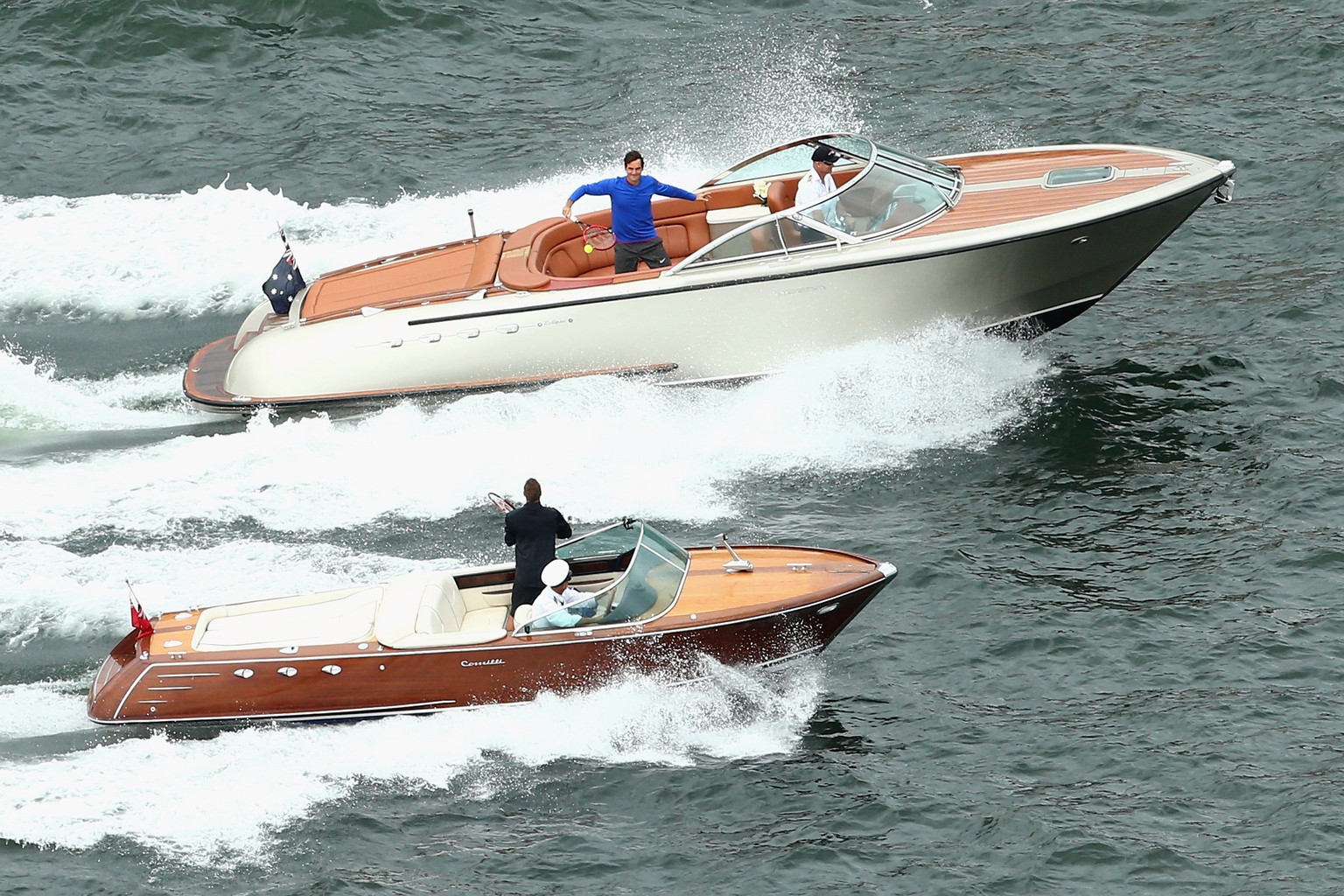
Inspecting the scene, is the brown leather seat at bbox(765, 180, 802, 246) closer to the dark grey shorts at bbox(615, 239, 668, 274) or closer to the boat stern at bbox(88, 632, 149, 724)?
the dark grey shorts at bbox(615, 239, 668, 274)

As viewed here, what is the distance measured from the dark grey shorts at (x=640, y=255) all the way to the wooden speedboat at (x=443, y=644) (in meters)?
4.43

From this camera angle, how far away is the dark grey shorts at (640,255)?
14.9m

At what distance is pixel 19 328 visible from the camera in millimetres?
16875

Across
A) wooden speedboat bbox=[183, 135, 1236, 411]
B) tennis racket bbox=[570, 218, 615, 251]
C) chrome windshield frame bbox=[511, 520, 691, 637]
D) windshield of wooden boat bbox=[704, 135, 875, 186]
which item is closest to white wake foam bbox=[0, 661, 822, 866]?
chrome windshield frame bbox=[511, 520, 691, 637]

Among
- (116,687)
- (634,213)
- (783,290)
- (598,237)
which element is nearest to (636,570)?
(116,687)

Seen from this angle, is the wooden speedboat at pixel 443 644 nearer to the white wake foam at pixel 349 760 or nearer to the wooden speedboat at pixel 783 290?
the white wake foam at pixel 349 760

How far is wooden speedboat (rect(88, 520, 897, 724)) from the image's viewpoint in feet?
35.1

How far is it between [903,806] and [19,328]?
11.6 meters

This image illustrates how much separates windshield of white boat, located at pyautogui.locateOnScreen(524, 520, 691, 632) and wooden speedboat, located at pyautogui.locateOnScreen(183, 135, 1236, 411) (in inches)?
137

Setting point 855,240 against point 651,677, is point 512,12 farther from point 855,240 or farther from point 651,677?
point 651,677

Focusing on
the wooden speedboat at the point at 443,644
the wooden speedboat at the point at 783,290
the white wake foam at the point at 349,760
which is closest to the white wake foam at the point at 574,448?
the wooden speedboat at the point at 783,290

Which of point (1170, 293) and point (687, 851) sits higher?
point (1170, 293)


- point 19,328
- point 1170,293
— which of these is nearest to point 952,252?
point 1170,293

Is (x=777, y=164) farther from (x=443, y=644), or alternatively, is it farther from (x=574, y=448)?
(x=443, y=644)
